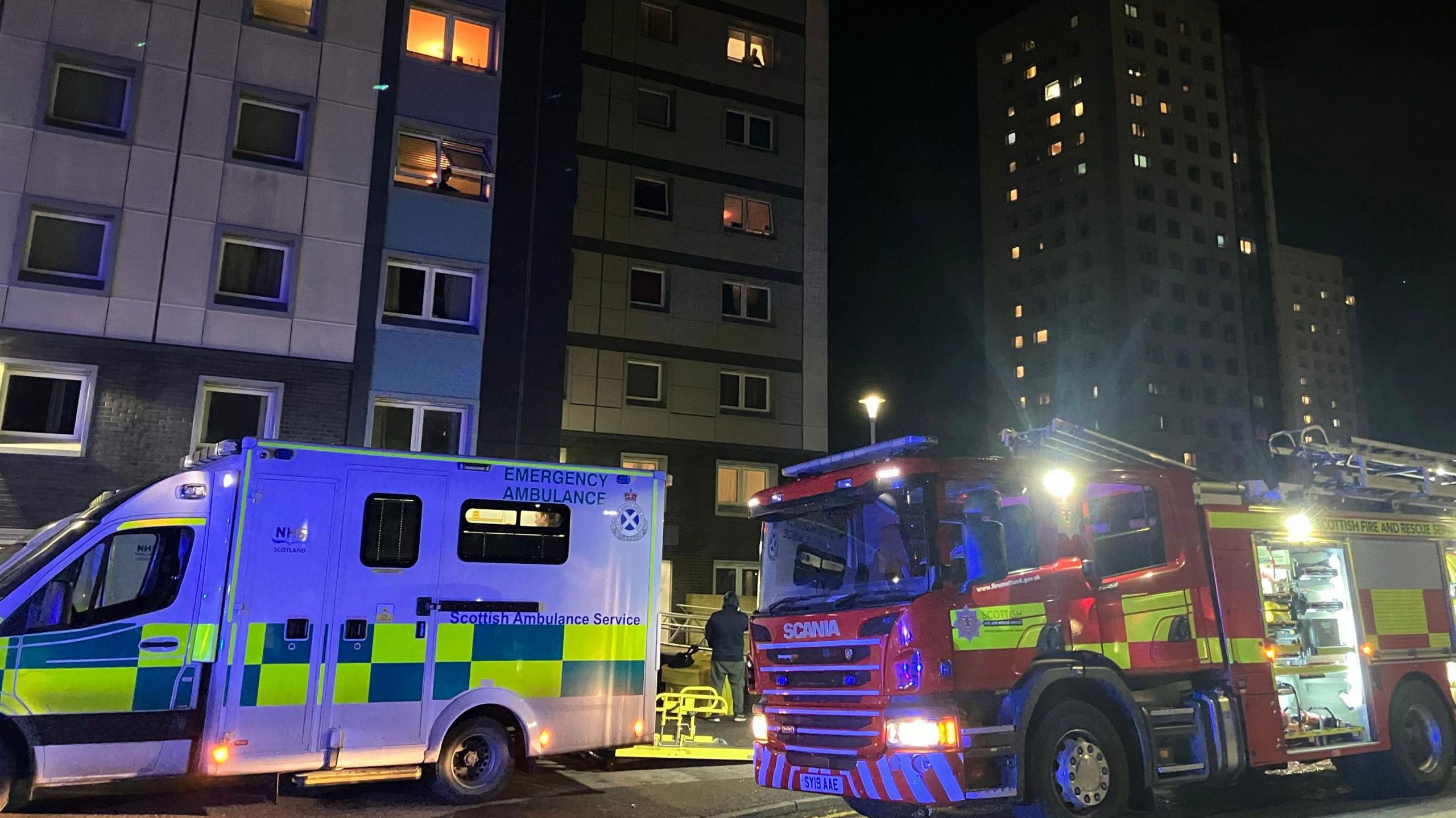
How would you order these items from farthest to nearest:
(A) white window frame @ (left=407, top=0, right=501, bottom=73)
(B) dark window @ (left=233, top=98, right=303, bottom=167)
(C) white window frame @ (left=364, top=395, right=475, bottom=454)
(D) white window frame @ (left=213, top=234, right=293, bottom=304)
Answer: (A) white window frame @ (left=407, top=0, right=501, bottom=73) → (C) white window frame @ (left=364, top=395, right=475, bottom=454) → (B) dark window @ (left=233, top=98, right=303, bottom=167) → (D) white window frame @ (left=213, top=234, right=293, bottom=304)

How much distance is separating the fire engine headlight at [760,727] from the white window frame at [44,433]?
12.4m

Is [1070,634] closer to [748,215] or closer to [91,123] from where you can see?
[91,123]

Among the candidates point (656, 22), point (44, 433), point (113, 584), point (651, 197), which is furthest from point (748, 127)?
point (113, 584)

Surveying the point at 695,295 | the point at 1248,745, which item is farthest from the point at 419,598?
the point at 695,295

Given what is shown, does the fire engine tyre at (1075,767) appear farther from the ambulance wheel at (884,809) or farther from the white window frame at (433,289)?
the white window frame at (433,289)

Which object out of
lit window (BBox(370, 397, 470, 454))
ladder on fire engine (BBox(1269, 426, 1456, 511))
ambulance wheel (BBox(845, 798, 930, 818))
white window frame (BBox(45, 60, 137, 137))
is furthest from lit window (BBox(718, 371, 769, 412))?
ambulance wheel (BBox(845, 798, 930, 818))

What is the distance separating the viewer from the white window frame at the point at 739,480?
2586cm

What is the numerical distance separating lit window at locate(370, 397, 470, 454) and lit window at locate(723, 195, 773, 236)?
12051 mm

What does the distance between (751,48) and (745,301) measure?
26.2 feet

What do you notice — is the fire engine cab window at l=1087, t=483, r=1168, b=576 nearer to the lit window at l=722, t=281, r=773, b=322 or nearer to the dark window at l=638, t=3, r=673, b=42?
the lit window at l=722, t=281, r=773, b=322

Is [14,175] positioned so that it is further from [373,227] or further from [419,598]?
[419,598]

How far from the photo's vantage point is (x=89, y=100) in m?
16.1

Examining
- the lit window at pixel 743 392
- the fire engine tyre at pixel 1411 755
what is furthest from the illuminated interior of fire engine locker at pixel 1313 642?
the lit window at pixel 743 392

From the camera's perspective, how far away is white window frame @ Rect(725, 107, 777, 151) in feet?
92.3
